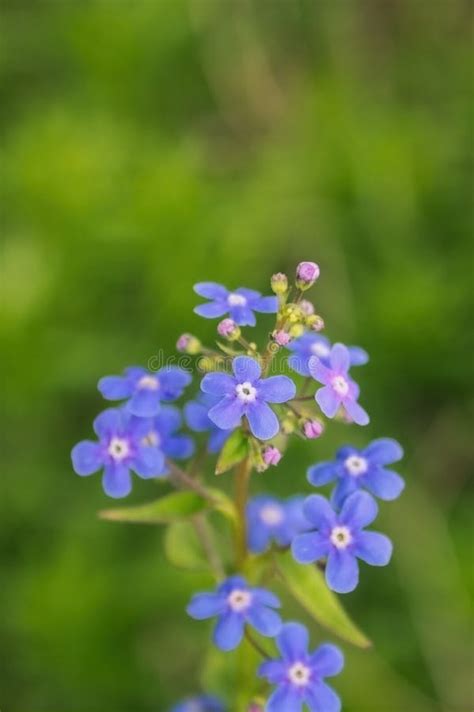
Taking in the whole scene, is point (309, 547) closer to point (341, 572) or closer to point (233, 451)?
point (341, 572)

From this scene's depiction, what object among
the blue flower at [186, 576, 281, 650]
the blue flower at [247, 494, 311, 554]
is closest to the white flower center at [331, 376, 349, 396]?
the blue flower at [186, 576, 281, 650]

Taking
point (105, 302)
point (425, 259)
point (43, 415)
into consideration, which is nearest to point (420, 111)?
point (425, 259)

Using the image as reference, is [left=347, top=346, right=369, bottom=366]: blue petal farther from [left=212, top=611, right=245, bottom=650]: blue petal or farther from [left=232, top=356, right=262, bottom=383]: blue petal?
[left=212, top=611, right=245, bottom=650]: blue petal

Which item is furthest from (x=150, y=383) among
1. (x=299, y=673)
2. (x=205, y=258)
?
(x=205, y=258)

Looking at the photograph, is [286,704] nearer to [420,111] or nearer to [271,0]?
[420,111]

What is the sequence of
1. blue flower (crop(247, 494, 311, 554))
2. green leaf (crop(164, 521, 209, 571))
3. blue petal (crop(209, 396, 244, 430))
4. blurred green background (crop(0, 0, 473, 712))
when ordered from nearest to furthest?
1. blue petal (crop(209, 396, 244, 430))
2. green leaf (crop(164, 521, 209, 571))
3. blue flower (crop(247, 494, 311, 554))
4. blurred green background (crop(0, 0, 473, 712))

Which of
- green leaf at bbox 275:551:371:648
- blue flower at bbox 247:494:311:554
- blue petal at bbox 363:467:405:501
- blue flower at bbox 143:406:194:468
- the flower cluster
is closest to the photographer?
the flower cluster
